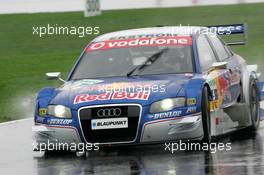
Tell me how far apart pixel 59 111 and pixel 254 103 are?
126 inches

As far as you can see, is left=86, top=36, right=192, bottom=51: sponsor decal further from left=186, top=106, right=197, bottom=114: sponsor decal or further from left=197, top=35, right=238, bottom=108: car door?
left=186, top=106, right=197, bottom=114: sponsor decal

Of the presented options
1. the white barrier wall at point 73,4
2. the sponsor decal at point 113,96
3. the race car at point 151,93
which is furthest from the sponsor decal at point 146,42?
the white barrier wall at point 73,4

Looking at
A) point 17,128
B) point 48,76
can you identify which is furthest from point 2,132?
point 48,76

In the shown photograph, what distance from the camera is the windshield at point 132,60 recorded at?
11.4 meters

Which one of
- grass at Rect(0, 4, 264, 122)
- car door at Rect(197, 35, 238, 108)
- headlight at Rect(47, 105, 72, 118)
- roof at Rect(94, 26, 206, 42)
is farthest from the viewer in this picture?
grass at Rect(0, 4, 264, 122)

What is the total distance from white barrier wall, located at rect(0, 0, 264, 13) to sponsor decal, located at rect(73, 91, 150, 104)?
2843cm

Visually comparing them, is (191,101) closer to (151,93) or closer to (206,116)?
(206,116)

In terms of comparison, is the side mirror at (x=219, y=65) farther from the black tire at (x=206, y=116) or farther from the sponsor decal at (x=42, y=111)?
the sponsor decal at (x=42, y=111)

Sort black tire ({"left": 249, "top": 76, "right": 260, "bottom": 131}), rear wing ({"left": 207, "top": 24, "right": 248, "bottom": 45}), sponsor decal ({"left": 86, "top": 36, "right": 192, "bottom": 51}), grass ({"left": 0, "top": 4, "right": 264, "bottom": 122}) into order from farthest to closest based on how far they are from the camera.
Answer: grass ({"left": 0, "top": 4, "right": 264, "bottom": 122}) < rear wing ({"left": 207, "top": 24, "right": 248, "bottom": 45}) < black tire ({"left": 249, "top": 76, "right": 260, "bottom": 131}) < sponsor decal ({"left": 86, "top": 36, "right": 192, "bottom": 51})

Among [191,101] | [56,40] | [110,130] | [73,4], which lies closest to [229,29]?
[191,101]

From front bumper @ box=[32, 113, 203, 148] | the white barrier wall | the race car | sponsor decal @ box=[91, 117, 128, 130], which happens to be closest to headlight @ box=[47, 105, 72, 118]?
the race car

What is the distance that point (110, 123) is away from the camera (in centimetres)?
1017

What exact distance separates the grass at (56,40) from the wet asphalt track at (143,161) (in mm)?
4824

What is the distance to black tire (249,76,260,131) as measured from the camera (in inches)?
486
